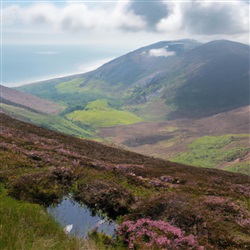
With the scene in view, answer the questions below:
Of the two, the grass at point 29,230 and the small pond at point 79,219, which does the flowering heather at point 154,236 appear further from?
the grass at point 29,230

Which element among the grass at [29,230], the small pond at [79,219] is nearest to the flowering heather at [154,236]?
the small pond at [79,219]

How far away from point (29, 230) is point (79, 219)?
3531 mm

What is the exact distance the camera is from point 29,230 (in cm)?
1016

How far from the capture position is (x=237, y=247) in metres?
11.8

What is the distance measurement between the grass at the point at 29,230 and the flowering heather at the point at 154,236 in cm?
212

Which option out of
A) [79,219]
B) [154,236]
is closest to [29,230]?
[79,219]

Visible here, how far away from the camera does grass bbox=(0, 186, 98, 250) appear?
8821 mm

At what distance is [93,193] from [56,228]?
4.36m

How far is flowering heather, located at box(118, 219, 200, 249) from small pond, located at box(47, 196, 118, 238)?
2.60 ft

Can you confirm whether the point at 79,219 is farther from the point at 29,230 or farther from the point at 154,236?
the point at 154,236

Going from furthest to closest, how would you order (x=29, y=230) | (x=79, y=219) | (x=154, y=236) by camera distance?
(x=79, y=219), (x=154, y=236), (x=29, y=230)

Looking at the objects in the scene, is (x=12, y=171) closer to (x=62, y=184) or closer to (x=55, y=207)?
(x=62, y=184)

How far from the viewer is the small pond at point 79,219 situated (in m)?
12.5

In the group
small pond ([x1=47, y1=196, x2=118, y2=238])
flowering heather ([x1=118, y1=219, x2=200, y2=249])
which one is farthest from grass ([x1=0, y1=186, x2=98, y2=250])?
flowering heather ([x1=118, y1=219, x2=200, y2=249])
